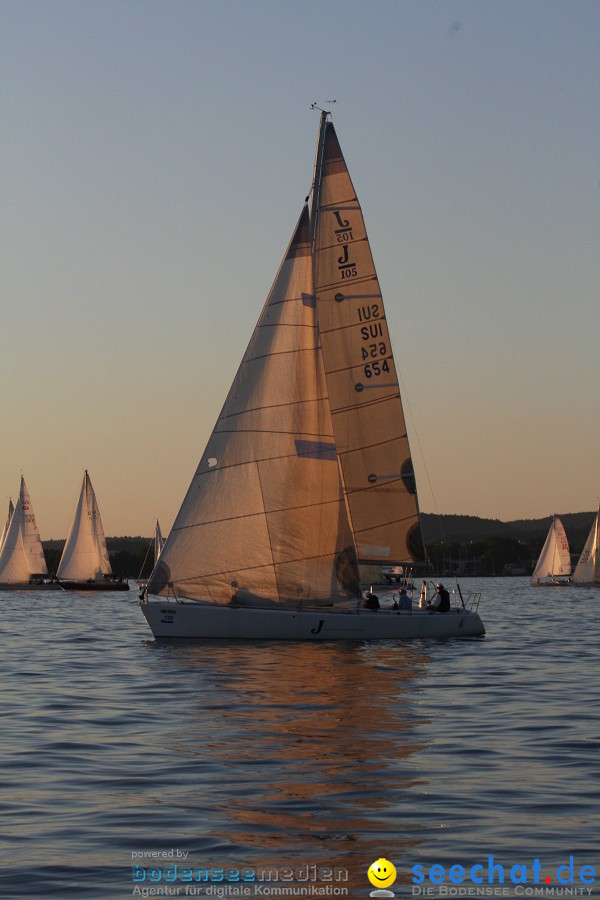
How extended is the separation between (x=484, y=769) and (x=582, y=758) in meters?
1.72

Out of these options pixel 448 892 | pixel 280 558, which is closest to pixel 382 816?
pixel 448 892

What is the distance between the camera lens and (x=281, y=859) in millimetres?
11727

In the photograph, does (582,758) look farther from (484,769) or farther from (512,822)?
(512,822)

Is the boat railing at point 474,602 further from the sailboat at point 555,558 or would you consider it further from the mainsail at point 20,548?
the sailboat at point 555,558

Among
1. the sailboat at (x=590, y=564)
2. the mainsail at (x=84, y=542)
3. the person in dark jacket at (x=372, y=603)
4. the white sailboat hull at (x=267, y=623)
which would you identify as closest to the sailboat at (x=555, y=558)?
the sailboat at (x=590, y=564)

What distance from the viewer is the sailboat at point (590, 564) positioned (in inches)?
4786

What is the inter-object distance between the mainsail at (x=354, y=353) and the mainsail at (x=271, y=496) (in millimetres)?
4960

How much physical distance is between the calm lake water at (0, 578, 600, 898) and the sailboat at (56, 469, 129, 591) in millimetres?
76115

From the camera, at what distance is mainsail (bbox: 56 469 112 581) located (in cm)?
10794

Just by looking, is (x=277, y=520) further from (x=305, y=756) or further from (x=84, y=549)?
(x=84, y=549)

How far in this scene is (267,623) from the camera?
36.7m

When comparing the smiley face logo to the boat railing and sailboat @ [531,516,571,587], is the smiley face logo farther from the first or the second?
sailboat @ [531,516,571,587]

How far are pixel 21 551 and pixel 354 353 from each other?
71619 mm

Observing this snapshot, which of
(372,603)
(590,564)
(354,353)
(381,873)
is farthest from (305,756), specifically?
(590,564)
